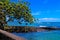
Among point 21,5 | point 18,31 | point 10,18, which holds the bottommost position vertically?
point 18,31

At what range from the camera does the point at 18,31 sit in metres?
39.9

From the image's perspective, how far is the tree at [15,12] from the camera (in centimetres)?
3238

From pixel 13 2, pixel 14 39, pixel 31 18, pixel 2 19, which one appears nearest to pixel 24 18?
pixel 31 18

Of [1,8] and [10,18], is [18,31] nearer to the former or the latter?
[10,18]

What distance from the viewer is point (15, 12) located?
1437 inches

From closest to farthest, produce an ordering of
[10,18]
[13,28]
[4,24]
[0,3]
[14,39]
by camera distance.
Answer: [14,39]
[0,3]
[4,24]
[10,18]
[13,28]

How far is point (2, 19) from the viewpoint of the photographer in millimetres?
31969

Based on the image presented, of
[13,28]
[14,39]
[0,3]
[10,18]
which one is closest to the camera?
[14,39]

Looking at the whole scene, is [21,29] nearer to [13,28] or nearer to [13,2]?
[13,28]

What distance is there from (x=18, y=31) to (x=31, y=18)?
4.19 metres

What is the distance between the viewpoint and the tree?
1275 inches

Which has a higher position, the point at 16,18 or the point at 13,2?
the point at 13,2

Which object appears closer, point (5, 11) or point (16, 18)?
point (5, 11)

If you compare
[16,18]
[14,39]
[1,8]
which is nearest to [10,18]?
[16,18]
